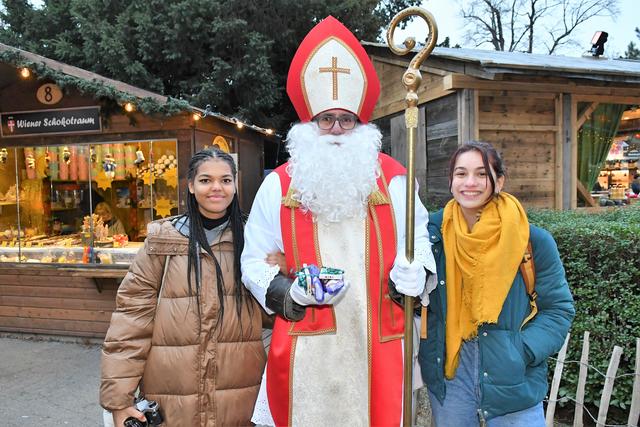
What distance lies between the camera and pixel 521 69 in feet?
17.6

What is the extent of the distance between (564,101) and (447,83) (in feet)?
5.85

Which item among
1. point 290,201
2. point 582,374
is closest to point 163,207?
point 290,201

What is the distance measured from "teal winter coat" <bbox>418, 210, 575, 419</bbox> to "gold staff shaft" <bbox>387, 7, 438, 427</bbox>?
0.60ft

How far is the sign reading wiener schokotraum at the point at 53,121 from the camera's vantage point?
599 cm

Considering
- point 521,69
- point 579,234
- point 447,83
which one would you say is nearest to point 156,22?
point 447,83

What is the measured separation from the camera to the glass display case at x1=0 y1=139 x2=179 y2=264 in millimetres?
6176

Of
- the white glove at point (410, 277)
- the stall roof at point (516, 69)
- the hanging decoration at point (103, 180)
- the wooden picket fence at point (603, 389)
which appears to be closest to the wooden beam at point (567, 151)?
the stall roof at point (516, 69)

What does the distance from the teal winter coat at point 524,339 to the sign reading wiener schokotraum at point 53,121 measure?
17.8 feet

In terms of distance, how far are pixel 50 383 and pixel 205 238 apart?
11.7ft

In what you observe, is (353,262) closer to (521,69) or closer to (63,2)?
(521,69)

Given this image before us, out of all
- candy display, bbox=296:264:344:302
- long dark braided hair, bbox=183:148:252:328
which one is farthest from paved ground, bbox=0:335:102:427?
candy display, bbox=296:264:344:302

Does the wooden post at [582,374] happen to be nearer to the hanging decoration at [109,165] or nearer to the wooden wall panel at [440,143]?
the wooden wall panel at [440,143]

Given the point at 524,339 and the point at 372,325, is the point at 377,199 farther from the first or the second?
the point at 524,339

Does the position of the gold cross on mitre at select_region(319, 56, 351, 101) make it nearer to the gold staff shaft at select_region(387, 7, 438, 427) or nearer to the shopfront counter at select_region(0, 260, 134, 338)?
the gold staff shaft at select_region(387, 7, 438, 427)
